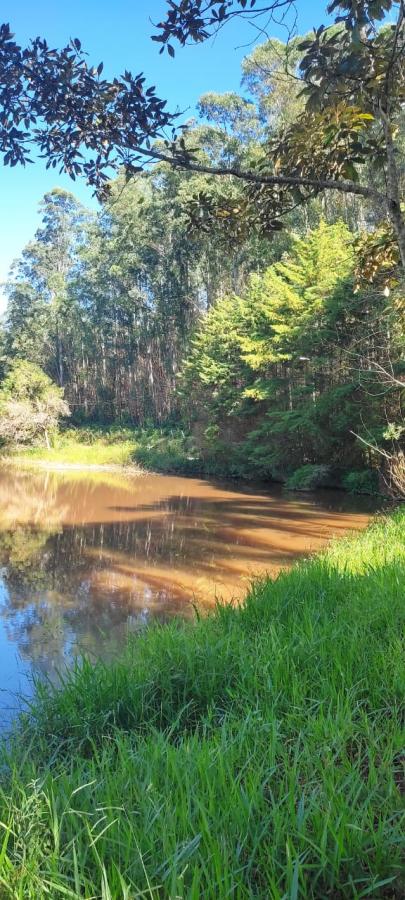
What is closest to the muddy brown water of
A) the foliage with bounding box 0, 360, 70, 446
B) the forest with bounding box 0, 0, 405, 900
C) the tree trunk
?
the forest with bounding box 0, 0, 405, 900

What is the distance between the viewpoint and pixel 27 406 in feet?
123

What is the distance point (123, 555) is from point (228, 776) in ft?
30.6

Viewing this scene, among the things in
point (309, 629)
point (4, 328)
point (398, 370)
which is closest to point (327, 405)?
point (398, 370)

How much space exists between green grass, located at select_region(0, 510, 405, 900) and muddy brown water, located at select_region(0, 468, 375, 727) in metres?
0.95

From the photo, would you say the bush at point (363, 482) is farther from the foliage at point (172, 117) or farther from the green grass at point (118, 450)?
the foliage at point (172, 117)

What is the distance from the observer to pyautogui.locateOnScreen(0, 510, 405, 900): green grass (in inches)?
64.1

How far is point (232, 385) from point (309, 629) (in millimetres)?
22332

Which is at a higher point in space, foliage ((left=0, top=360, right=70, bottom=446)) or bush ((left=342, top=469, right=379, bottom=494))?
foliage ((left=0, top=360, right=70, bottom=446))

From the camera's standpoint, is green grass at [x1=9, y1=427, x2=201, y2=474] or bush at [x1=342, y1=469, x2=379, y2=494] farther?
green grass at [x1=9, y1=427, x2=201, y2=474]

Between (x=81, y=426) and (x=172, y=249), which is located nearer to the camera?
(x=172, y=249)

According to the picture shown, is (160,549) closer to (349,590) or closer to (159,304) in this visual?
(349,590)

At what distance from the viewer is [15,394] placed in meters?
38.1

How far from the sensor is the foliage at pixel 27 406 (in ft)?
122

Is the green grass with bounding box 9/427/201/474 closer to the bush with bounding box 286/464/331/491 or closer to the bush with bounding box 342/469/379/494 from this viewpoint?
the bush with bounding box 286/464/331/491
